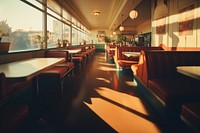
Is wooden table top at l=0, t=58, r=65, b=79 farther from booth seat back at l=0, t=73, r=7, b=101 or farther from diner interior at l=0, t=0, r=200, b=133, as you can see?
booth seat back at l=0, t=73, r=7, b=101

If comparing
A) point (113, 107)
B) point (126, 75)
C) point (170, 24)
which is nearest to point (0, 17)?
point (113, 107)

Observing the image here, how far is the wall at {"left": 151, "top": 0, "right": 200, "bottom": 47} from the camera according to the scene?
4625mm

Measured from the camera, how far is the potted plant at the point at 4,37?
2751 mm

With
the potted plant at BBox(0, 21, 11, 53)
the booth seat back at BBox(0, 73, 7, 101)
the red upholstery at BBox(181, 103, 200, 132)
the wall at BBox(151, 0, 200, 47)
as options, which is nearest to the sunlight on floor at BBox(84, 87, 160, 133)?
the red upholstery at BBox(181, 103, 200, 132)

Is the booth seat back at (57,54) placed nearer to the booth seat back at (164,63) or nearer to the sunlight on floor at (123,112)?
the sunlight on floor at (123,112)

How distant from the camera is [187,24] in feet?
16.6

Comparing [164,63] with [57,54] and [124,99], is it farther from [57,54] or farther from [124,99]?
[57,54]

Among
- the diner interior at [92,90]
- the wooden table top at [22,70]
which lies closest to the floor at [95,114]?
the diner interior at [92,90]

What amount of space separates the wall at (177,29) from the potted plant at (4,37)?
447 cm

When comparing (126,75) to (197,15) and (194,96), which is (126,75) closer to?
(197,15)

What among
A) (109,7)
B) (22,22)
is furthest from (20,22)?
(109,7)

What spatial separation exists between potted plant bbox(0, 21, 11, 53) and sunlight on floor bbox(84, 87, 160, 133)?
5.41ft

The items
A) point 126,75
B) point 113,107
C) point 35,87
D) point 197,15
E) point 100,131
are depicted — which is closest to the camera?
point 100,131

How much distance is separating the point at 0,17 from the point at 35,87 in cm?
179
